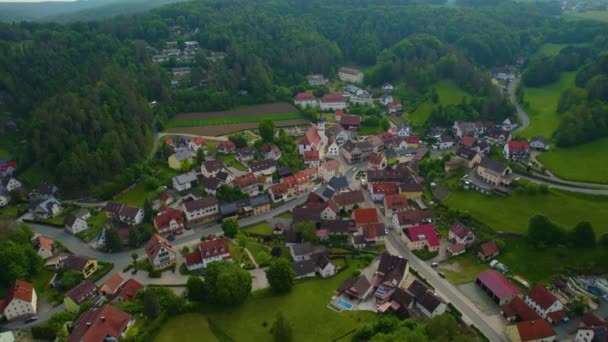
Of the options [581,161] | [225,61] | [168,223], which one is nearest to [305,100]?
[225,61]

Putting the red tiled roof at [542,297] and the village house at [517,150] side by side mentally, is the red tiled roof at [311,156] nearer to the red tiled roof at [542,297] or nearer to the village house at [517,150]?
the village house at [517,150]

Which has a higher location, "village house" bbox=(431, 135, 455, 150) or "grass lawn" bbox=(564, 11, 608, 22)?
"grass lawn" bbox=(564, 11, 608, 22)

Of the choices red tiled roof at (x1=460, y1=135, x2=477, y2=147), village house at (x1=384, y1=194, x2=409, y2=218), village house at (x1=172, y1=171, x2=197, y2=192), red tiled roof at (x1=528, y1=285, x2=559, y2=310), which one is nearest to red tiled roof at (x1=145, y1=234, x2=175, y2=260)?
village house at (x1=172, y1=171, x2=197, y2=192)

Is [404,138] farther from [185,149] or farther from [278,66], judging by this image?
[278,66]

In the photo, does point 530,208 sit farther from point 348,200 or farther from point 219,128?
point 219,128

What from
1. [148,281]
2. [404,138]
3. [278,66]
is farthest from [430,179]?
[278,66]

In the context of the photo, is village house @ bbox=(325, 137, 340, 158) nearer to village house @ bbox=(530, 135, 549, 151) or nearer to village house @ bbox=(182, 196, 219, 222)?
village house @ bbox=(182, 196, 219, 222)

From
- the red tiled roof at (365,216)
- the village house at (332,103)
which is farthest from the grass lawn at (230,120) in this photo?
the red tiled roof at (365,216)
